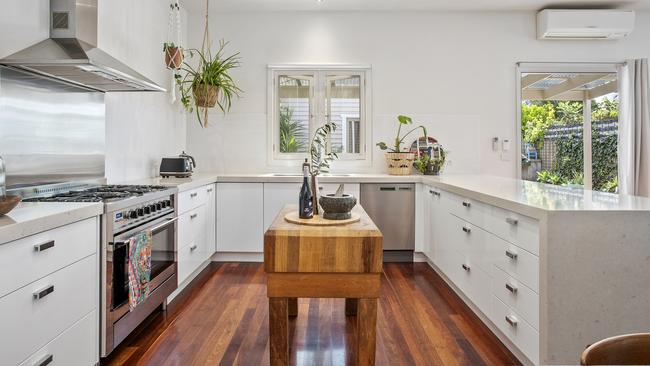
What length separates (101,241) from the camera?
1.98 metres

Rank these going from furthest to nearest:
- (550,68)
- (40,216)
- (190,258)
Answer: (550,68) < (190,258) < (40,216)

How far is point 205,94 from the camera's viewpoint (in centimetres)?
420

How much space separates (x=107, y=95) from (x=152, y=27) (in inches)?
45.4

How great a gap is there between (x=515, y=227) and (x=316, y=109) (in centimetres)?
305

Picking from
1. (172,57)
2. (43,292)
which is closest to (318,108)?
(172,57)

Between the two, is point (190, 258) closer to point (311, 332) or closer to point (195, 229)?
point (195, 229)

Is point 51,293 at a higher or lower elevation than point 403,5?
lower

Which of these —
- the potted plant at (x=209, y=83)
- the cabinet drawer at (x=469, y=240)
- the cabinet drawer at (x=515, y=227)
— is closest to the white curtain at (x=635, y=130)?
the cabinet drawer at (x=469, y=240)

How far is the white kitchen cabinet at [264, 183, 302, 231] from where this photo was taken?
4199 mm

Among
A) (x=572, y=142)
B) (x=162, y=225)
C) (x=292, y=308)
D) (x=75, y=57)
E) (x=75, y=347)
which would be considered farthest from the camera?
(x=572, y=142)

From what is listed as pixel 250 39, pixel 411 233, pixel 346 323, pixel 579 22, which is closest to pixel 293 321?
pixel 346 323

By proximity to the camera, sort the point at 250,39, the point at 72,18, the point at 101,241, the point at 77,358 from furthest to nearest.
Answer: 1. the point at 250,39
2. the point at 72,18
3. the point at 101,241
4. the point at 77,358

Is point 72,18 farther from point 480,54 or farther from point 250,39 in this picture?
point 480,54

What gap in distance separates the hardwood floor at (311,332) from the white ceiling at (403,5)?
298cm
